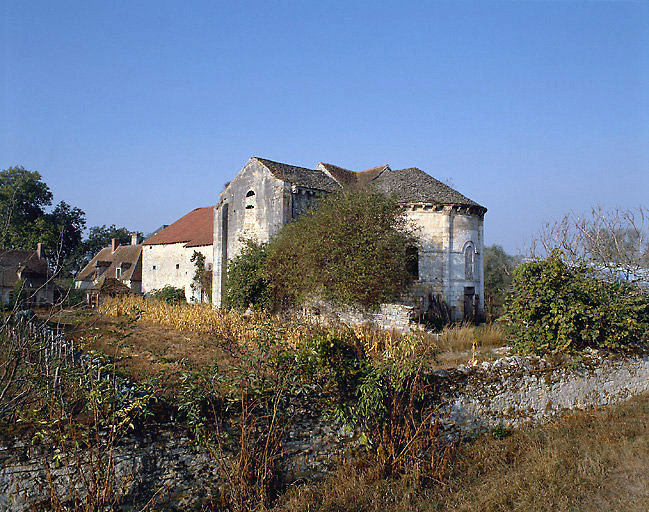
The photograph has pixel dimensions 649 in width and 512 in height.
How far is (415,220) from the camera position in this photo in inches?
762

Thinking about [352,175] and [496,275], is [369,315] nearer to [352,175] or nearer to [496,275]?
[352,175]

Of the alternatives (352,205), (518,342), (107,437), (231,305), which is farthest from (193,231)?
(107,437)

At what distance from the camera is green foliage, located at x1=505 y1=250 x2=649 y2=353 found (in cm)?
962

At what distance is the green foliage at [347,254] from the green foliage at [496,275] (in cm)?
1067

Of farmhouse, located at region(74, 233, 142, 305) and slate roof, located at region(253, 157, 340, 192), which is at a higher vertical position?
slate roof, located at region(253, 157, 340, 192)

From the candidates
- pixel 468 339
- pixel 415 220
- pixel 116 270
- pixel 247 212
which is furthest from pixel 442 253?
pixel 116 270

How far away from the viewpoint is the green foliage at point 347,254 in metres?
15.5

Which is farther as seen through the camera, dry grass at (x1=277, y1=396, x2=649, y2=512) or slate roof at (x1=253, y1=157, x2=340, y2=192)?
slate roof at (x1=253, y1=157, x2=340, y2=192)

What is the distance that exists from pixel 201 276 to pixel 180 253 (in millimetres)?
3846

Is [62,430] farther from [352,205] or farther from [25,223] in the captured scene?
[25,223]

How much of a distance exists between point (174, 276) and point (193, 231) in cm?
343

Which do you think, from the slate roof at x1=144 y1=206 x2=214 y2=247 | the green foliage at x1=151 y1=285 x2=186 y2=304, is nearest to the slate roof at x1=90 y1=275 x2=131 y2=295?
the green foliage at x1=151 y1=285 x2=186 y2=304

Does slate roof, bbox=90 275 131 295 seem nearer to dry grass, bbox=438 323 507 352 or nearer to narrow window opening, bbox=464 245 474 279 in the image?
narrow window opening, bbox=464 245 474 279

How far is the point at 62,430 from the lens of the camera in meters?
4.79
